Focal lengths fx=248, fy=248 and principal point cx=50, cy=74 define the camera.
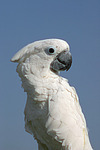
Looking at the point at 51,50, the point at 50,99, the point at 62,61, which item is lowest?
the point at 50,99

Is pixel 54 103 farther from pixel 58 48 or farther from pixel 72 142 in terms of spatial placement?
pixel 58 48

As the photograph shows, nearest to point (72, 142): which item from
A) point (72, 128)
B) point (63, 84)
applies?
point (72, 128)

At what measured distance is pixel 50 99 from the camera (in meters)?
3.50

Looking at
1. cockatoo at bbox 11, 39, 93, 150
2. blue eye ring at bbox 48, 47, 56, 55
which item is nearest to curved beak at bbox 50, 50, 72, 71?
cockatoo at bbox 11, 39, 93, 150

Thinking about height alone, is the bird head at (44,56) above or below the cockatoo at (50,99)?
above

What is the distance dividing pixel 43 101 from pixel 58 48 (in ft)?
2.69

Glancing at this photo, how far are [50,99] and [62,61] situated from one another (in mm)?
640

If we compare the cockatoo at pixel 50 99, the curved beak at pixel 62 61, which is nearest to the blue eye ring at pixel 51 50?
the cockatoo at pixel 50 99

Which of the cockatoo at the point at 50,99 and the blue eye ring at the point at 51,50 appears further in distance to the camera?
the blue eye ring at the point at 51,50

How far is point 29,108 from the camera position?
372 centimetres

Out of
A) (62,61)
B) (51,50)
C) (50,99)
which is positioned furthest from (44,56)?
(50,99)

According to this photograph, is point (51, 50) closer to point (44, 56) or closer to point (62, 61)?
point (44, 56)

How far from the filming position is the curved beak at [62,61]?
376 centimetres

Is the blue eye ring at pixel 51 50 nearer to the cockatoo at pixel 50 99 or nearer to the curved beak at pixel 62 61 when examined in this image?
the cockatoo at pixel 50 99
